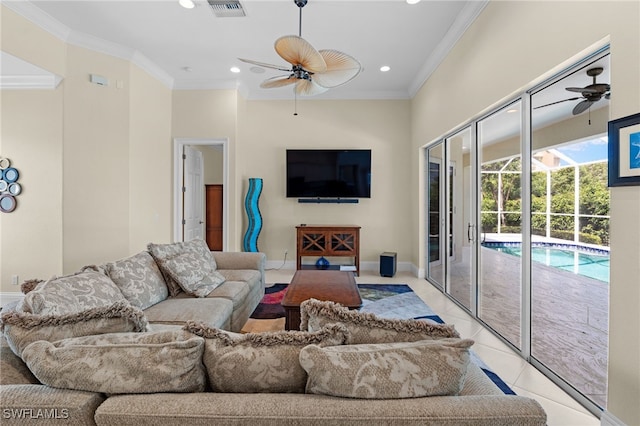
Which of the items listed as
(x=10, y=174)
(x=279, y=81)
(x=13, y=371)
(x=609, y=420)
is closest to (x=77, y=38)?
(x=10, y=174)

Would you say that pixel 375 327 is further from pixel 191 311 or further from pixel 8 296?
pixel 8 296

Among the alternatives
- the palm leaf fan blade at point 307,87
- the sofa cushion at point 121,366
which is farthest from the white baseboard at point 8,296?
the palm leaf fan blade at point 307,87

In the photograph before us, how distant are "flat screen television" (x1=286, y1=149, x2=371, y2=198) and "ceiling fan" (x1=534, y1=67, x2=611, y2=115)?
3493mm

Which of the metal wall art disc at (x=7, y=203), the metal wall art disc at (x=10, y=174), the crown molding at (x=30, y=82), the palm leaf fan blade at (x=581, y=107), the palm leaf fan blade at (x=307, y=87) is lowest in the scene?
the metal wall art disc at (x=7, y=203)

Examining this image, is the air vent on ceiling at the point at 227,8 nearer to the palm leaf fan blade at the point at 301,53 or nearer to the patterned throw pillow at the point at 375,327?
the palm leaf fan blade at the point at 301,53

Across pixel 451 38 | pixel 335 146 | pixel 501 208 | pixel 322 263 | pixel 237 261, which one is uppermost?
pixel 451 38

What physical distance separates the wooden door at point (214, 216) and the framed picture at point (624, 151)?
6.23 meters

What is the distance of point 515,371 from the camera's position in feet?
7.88

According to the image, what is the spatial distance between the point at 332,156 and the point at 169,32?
9.81 ft

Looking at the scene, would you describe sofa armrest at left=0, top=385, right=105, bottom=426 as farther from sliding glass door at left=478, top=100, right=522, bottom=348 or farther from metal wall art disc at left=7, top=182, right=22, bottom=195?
metal wall art disc at left=7, top=182, right=22, bottom=195

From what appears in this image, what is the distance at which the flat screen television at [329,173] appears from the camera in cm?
564

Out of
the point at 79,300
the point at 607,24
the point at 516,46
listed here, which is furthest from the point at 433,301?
the point at 79,300

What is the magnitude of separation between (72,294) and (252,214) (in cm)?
372

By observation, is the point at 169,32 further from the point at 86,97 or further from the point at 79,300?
the point at 79,300
